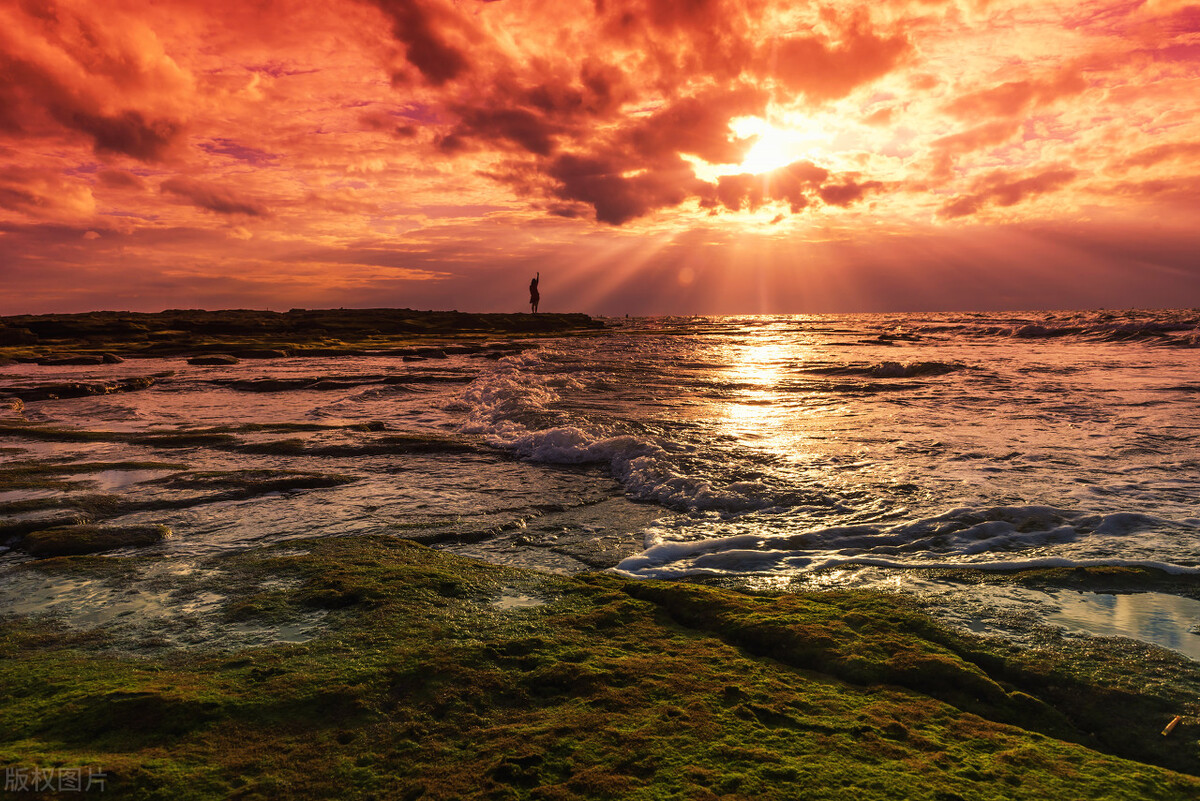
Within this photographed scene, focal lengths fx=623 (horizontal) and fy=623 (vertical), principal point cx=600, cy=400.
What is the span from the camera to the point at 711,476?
7625mm

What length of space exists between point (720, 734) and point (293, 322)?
184 ft

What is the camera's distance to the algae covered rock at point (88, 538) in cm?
525

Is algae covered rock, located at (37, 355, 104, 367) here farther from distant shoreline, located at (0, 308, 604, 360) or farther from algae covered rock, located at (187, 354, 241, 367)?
algae covered rock, located at (187, 354, 241, 367)

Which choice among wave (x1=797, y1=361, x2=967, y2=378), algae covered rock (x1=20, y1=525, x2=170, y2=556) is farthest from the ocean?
wave (x1=797, y1=361, x2=967, y2=378)

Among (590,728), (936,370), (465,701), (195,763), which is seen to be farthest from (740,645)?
(936,370)

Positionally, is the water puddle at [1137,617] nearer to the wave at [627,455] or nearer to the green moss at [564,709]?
the green moss at [564,709]

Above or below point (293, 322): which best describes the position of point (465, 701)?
below

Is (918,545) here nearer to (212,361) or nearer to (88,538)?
(88,538)

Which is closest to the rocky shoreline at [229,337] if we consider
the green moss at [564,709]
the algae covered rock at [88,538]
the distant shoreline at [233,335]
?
the distant shoreline at [233,335]

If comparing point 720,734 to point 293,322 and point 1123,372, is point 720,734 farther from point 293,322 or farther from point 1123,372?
point 293,322

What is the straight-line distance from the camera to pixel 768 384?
1814 cm

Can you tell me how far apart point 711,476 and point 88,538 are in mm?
6217

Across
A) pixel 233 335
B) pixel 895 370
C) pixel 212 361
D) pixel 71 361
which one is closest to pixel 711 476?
pixel 895 370

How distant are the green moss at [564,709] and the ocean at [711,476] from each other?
2.99ft
